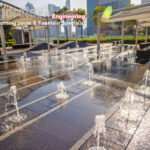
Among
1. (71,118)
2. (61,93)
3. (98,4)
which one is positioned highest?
(98,4)

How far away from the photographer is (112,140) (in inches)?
131

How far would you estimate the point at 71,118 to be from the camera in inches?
167

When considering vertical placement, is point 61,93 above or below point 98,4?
below

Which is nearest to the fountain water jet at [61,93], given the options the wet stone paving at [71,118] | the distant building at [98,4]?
the wet stone paving at [71,118]

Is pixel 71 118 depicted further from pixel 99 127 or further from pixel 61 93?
pixel 61 93

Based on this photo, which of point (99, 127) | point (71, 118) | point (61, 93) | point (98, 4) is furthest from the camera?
point (98, 4)

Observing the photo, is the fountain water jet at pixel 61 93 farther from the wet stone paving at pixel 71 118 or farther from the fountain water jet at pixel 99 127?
the fountain water jet at pixel 99 127

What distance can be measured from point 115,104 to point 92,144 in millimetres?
2095

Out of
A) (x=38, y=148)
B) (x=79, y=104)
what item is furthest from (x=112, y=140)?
(x=79, y=104)

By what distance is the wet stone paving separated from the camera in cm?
331

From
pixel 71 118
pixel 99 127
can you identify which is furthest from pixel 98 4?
pixel 99 127

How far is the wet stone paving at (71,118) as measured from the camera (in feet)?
10.8

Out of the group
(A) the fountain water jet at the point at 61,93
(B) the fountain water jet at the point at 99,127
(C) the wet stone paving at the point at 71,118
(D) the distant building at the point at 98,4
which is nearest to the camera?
(B) the fountain water jet at the point at 99,127

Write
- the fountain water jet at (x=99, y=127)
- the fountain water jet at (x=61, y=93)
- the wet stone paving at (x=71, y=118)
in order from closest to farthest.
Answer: the fountain water jet at (x=99, y=127)
the wet stone paving at (x=71, y=118)
the fountain water jet at (x=61, y=93)
